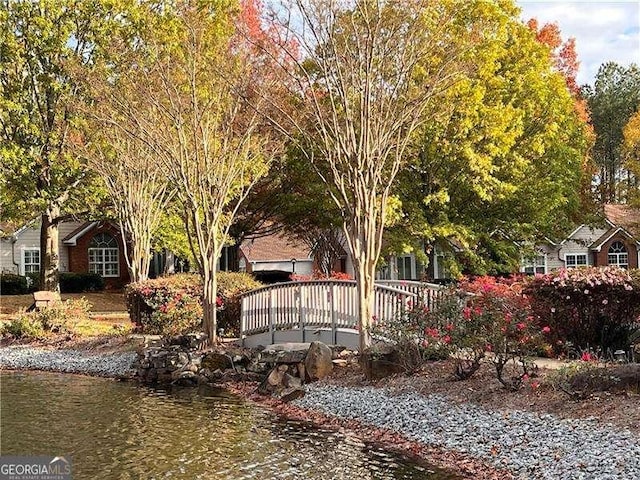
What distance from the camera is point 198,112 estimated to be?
49.1 feet

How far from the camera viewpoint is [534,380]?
9.05 metres

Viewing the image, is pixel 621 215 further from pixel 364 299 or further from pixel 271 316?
pixel 364 299

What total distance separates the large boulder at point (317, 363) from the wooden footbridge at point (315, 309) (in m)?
1.06

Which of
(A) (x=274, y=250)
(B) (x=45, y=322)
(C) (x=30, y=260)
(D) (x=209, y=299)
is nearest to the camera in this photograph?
(D) (x=209, y=299)

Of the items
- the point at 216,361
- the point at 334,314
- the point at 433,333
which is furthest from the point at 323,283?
the point at 433,333

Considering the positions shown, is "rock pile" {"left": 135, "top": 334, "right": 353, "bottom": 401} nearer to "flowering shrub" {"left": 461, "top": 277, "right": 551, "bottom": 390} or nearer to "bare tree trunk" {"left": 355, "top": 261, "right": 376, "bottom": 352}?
"bare tree trunk" {"left": 355, "top": 261, "right": 376, "bottom": 352}

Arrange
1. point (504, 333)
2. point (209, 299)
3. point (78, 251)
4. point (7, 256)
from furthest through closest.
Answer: point (78, 251) < point (7, 256) < point (209, 299) < point (504, 333)

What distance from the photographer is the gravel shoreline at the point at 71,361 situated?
48.2 ft

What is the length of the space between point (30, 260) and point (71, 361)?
20.3 meters

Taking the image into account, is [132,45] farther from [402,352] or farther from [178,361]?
[402,352]

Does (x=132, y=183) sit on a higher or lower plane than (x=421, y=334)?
higher

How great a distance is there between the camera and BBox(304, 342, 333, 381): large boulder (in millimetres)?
11898

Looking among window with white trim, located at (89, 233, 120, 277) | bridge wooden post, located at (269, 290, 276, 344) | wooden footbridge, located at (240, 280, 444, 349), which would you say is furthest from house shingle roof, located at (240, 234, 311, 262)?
bridge wooden post, located at (269, 290, 276, 344)

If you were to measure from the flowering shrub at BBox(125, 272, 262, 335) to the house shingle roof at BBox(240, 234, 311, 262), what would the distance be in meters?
16.0
